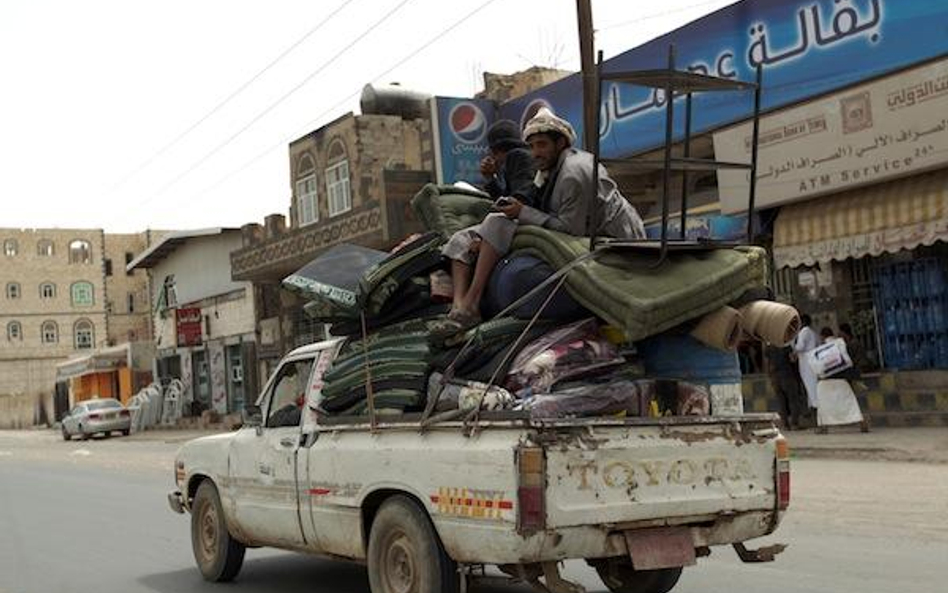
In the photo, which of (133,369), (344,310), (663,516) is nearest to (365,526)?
(344,310)

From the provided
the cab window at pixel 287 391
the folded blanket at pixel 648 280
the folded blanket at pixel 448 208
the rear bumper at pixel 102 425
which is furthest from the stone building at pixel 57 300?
the folded blanket at pixel 648 280

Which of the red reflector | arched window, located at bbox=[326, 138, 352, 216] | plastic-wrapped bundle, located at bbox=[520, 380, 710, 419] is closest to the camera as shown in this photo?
plastic-wrapped bundle, located at bbox=[520, 380, 710, 419]

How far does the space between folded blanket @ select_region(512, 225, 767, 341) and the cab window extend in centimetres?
208

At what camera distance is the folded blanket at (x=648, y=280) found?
17.3ft

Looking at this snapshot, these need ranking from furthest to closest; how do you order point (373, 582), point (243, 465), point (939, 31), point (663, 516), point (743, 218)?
point (743, 218), point (939, 31), point (243, 465), point (373, 582), point (663, 516)

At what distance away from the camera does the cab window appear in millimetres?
6980

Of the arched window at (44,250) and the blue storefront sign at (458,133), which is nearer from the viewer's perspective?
the blue storefront sign at (458,133)

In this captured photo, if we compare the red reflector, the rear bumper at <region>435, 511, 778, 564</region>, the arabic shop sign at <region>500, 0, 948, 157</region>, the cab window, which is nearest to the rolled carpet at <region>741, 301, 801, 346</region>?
the red reflector

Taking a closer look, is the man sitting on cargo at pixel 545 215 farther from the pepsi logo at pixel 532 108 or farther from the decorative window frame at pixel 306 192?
the decorative window frame at pixel 306 192

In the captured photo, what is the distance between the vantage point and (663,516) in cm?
519

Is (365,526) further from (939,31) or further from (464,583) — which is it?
(939,31)

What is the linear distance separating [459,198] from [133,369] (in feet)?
163

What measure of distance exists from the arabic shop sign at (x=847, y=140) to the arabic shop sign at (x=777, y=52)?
0.30m

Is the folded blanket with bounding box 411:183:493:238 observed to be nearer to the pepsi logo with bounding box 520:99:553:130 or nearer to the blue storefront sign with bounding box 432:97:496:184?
the pepsi logo with bounding box 520:99:553:130
